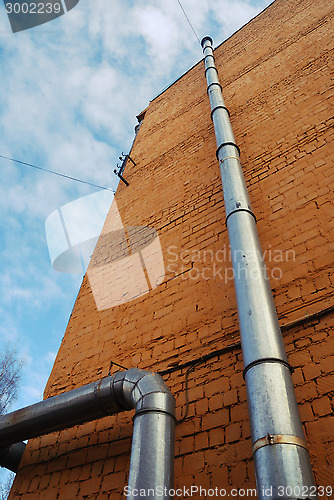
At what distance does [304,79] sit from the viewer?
5.18 metres

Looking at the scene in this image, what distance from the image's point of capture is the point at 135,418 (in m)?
2.63

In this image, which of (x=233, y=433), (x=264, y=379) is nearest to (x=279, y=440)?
(x=264, y=379)

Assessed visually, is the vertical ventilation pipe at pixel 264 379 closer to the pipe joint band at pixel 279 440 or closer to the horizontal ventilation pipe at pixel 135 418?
the pipe joint band at pixel 279 440

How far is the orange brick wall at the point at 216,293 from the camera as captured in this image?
8.55ft

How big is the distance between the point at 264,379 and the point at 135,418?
1010 mm

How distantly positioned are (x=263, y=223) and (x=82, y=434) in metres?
2.72

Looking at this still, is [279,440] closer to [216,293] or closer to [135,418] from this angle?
[135,418]

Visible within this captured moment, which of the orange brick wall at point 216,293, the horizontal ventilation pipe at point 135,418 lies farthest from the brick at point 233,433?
the horizontal ventilation pipe at point 135,418

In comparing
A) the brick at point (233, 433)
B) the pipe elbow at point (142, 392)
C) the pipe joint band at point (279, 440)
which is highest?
the pipe elbow at point (142, 392)

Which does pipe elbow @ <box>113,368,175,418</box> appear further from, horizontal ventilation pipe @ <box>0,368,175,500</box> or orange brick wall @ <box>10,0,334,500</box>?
orange brick wall @ <box>10,0,334,500</box>

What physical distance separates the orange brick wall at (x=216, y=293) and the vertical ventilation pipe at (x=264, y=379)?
320 millimetres

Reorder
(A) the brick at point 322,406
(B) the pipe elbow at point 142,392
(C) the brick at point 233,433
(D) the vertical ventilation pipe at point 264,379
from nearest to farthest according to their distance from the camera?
(D) the vertical ventilation pipe at point 264,379 < (A) the brick at point 322,406 < (C) the brick at point 233,433 < (B) the pipe elbow at point 142,392

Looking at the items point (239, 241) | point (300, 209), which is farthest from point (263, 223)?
point (239, 241)

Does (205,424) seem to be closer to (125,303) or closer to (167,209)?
(125,303)
